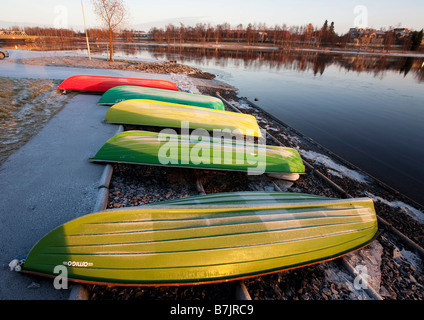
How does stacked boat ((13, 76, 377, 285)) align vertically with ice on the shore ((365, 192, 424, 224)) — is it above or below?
above

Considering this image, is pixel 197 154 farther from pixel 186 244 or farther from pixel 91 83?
pixel 91 83

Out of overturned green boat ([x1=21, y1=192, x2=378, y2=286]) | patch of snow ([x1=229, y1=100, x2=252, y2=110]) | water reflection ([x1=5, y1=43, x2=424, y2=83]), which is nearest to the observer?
overturned green boat ([x1=21, y1=192, x2=378, y2=286])

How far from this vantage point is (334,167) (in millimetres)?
7594

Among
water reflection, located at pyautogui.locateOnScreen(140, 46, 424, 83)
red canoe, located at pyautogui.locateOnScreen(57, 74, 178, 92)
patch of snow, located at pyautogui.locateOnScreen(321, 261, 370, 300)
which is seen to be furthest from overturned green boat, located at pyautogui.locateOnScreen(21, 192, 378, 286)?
water reflection, located at pyautogui.locateOnScreen(140, 46, 424, 83)

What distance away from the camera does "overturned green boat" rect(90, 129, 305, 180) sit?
16.7 feet

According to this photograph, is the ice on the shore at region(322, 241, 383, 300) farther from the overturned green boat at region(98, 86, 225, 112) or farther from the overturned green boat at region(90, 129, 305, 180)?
the overturned green boat at region(98, 86, 225, 112)

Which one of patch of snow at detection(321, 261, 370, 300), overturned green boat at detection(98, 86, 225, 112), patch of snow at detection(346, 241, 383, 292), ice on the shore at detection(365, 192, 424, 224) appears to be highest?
overturned green boat at detection(98, 86, 225, 112)

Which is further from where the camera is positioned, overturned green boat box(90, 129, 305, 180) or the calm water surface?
the calm water surface

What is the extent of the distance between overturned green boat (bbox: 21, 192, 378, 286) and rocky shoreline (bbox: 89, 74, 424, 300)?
24cm

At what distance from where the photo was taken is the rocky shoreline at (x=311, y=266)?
2.97 metres

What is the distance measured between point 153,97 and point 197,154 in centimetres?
503
